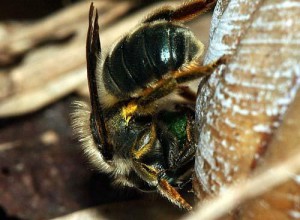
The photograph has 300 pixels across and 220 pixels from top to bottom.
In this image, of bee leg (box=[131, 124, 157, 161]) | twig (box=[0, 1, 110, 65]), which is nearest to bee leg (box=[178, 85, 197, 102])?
bee leg (box=[131, 124, 157, 161])

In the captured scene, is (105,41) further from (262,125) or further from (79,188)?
(262,125)

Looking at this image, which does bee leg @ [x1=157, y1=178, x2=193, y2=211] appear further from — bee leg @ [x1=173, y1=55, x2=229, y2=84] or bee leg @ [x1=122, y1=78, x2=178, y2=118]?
bee leg @ [x1=173, y1=55, x2=229, y2=84]

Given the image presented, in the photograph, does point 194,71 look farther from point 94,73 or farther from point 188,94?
point 188,94

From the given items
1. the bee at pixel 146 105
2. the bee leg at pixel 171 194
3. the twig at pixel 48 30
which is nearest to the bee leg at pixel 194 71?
the bee at pixel 146 105

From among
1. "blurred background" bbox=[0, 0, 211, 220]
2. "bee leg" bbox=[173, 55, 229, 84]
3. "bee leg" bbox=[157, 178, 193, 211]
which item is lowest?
"blurred background" bbox=[0, 0, 211, 220]

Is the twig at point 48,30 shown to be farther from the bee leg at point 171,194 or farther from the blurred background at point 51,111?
the bee leg at point 171,194

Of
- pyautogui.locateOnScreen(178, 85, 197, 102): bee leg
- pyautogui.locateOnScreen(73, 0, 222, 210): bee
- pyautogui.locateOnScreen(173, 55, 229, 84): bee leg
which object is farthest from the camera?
pyautogui.locateOnScreen(178, 85, 197, 102): bee leg

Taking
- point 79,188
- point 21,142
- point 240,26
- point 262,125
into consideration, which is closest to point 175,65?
point 240,26
